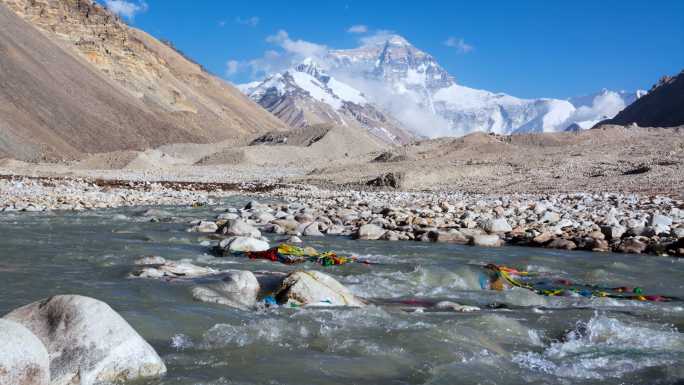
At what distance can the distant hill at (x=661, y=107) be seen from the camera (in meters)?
95.4

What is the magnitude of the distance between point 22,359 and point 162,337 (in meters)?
2.09

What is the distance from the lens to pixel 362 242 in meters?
13.9

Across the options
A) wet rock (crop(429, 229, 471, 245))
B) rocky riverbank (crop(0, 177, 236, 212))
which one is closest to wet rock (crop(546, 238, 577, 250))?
wet rock (crop(429, 229, 471, 245))

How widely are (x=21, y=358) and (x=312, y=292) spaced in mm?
3903

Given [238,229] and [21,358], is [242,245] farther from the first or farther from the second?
[21,358]

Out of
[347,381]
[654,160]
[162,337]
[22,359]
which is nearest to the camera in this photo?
[22,359]

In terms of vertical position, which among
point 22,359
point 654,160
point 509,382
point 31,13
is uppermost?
point 31,13

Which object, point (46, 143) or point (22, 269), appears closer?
point (22, 269)

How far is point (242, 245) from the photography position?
38.3ft

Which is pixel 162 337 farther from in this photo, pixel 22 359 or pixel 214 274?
pixel 214 274

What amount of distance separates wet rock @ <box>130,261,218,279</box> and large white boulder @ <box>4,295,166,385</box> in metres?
3.87

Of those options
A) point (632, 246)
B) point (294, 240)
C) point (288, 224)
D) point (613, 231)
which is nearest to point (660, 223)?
point (613, 231)

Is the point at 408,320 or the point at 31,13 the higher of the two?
the point at 31,13

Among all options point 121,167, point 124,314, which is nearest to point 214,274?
point 124,314
